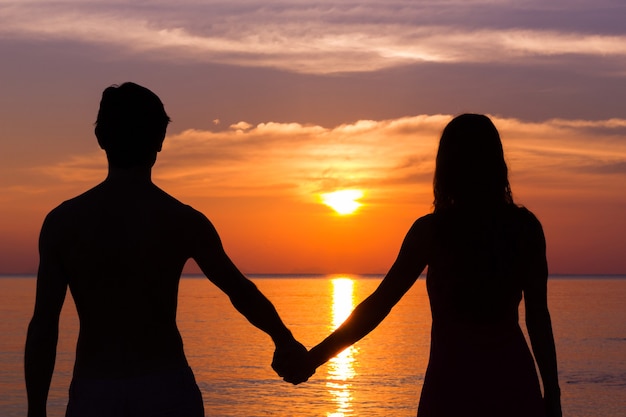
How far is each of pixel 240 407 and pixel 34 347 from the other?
23.8 m

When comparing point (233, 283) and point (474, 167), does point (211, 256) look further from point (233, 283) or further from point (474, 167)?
point (474, 167)

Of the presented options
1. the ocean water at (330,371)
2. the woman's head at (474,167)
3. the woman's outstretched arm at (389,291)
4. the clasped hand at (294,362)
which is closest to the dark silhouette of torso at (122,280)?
the woman's outstretched arm at (389,291)

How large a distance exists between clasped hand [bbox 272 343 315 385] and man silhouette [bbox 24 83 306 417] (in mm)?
1844

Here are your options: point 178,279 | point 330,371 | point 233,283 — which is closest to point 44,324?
point 178,279

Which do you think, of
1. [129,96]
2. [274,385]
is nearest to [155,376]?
[129,96]

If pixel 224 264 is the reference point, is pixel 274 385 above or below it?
below

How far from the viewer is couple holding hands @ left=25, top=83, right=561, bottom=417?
155 inches

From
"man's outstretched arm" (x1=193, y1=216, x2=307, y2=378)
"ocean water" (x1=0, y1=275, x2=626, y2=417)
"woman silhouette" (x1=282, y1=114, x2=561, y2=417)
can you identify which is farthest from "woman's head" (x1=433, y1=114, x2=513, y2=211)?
"ocean water" (x1=0, y1=275, x2=626, y2=417)

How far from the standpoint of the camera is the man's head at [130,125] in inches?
164

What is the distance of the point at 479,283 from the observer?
4422mm

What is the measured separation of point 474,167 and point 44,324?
220 cm

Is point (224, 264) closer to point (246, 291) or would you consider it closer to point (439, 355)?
point (246, 291)

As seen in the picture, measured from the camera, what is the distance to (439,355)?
4457 mm

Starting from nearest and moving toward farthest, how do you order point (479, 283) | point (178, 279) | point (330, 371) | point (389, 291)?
point (178, 279) < point (479, 283) < point (389, 291) < point (330, 371)
